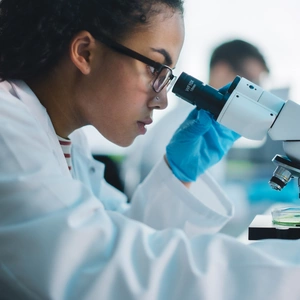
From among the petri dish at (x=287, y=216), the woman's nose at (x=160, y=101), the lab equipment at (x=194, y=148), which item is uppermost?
the woman's nose at (x=160, y=101)

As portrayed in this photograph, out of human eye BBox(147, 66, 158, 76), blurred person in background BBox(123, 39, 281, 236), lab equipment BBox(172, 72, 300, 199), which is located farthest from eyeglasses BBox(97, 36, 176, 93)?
blurred person in background BBox(123, 39, 281, 236)

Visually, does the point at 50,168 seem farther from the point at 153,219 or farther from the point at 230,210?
the point at 230,210

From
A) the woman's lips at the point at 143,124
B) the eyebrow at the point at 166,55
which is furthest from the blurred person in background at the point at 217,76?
the eyebrow at the point at 166,55

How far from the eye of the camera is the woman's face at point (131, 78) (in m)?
1.19

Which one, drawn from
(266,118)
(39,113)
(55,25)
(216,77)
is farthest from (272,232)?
(216,77)

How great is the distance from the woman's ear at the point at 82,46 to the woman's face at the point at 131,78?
0.06ft

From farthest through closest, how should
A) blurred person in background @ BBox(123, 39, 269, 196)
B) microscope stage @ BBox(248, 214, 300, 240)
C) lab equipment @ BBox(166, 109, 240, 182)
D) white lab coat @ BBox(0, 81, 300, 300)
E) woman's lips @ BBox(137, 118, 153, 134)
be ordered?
blurred person in background @ BBox(123, 39, 269, 196), lab equipment @ BBox(166, 109, 240, 182), woman's lips @ BBox(137, 118, 153, 134), microscope stage @ BBox(248, 214, 300, 240), white lab coat @ BBox(0, 81, 300, 300)

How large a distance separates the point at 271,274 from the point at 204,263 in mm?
117

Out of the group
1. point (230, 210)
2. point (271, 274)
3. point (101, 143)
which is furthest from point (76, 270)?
point (101, 143)

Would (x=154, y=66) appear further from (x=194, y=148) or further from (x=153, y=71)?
(x=194, y=148)

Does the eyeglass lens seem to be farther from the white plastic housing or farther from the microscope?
the white plastic housing

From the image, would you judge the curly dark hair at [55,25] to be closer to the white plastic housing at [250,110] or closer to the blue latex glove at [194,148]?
the white plastic housing at [250,110]

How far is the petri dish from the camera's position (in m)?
1.08

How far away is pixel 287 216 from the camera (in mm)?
1137
